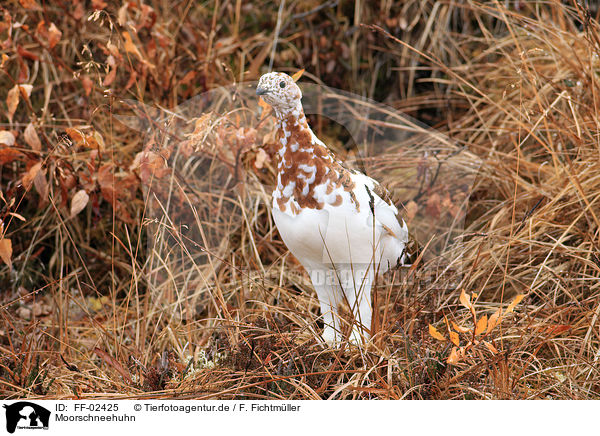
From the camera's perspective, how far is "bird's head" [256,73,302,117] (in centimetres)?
138

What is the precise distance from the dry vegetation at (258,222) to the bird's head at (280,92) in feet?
1.24

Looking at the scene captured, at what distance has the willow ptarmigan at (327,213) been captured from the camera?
4.70ft

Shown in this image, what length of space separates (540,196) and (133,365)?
4.39 feet

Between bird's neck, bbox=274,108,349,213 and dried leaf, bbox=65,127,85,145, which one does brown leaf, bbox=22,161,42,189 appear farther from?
bird's neck, bbox=274,108,349,213

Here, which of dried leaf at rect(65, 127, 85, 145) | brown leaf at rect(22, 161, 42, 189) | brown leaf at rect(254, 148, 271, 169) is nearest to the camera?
dried leaf at rect(65, 127, 85, 145)

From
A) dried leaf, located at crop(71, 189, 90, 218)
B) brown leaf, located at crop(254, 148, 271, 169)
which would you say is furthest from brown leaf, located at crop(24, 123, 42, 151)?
brown leaf, located at crop(254, 148, 271, 169)

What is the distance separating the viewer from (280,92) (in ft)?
4.56

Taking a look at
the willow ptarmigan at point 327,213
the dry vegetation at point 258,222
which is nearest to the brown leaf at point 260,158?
the dry vegetation at point 258,222

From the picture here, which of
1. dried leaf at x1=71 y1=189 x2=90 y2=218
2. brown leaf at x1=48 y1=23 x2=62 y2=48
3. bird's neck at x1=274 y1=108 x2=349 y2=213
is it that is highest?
bird's neck at x1=274 y1=108 x2=349 y2=213

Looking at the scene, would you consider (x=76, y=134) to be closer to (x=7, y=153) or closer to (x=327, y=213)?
(x=7, y=153)

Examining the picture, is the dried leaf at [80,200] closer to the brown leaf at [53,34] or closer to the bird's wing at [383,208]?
the brown leaf at [53,34]

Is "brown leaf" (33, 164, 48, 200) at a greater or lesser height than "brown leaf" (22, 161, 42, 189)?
lesser
